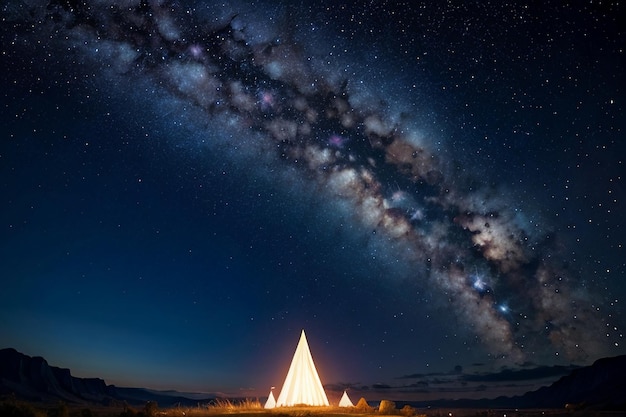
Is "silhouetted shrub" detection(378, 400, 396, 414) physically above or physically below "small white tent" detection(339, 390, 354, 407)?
below

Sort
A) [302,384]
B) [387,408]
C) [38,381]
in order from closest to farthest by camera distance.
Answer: [387,408]
[302,384]
[38,381]

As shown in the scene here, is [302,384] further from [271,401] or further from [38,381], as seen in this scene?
[38,381]

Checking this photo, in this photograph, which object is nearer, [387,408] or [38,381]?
[387,408]

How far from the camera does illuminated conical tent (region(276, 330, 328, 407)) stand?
112 feet

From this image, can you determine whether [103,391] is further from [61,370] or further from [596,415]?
[596,415]

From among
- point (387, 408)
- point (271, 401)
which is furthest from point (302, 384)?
point (387, 408)

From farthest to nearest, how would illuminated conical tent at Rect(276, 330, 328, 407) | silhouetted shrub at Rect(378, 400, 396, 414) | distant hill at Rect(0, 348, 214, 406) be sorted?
distant hill at Rect(0, 348, 214, 406)
illuminated conical tent at Rect(276, 330, 328, 407)
silhouetted shrub at Rect(378, 400, 396, 414)

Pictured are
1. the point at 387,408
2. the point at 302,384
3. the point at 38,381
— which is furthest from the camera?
the point at 38,381

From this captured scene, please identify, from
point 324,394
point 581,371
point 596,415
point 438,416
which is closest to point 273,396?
point 324,394

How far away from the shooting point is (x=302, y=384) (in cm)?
3450

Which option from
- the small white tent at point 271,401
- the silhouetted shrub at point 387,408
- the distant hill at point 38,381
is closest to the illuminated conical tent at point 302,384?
the small white tent at point 271,401

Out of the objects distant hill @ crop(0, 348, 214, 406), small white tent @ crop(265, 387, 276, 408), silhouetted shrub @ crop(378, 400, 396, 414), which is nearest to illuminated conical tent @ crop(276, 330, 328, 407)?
small white tent @ crop(265, 387, 276, 408)

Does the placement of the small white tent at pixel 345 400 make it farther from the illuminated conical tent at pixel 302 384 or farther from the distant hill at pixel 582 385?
the distant hill at pixel 582 385

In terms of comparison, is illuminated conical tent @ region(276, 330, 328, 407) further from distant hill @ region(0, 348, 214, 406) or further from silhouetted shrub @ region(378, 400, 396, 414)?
distant hill @ region(0, 348, 214, 406)
